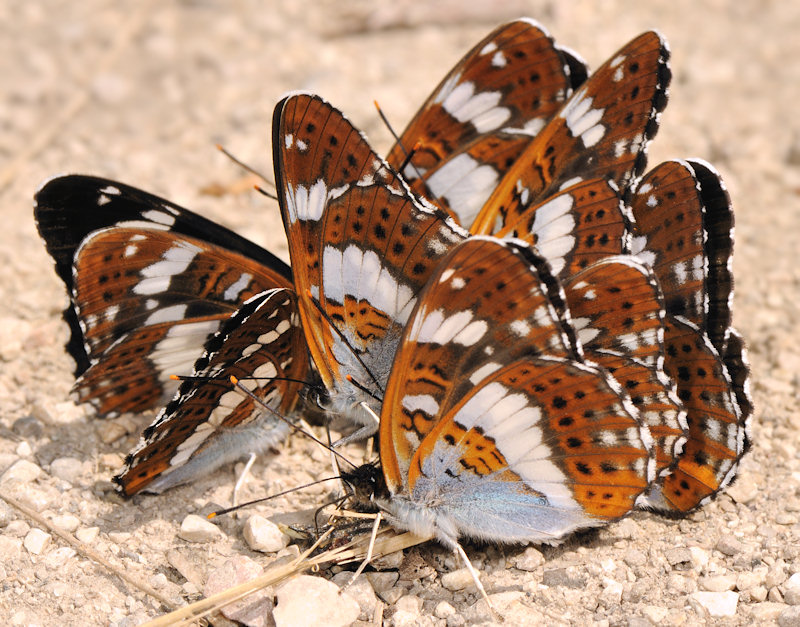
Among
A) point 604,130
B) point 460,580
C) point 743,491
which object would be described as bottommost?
point 460,580

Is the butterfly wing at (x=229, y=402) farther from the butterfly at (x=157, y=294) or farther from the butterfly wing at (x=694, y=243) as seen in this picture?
the butterfly wing at (x=694, y=243)

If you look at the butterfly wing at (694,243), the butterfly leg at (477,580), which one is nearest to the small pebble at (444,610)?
the butterfly leg at (477,580)

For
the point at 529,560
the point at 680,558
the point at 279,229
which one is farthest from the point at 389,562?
the point at 279,229

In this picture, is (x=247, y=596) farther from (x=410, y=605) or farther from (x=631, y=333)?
(x=631, y=333)

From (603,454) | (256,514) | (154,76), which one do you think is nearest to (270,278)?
(256,514)

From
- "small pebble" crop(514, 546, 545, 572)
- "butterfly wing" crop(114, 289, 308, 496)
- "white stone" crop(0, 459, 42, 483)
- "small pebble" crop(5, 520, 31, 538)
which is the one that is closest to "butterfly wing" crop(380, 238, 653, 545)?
"small pebble" crop(514, 546, 545, 572)

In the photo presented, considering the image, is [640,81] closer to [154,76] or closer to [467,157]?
[467,157]
